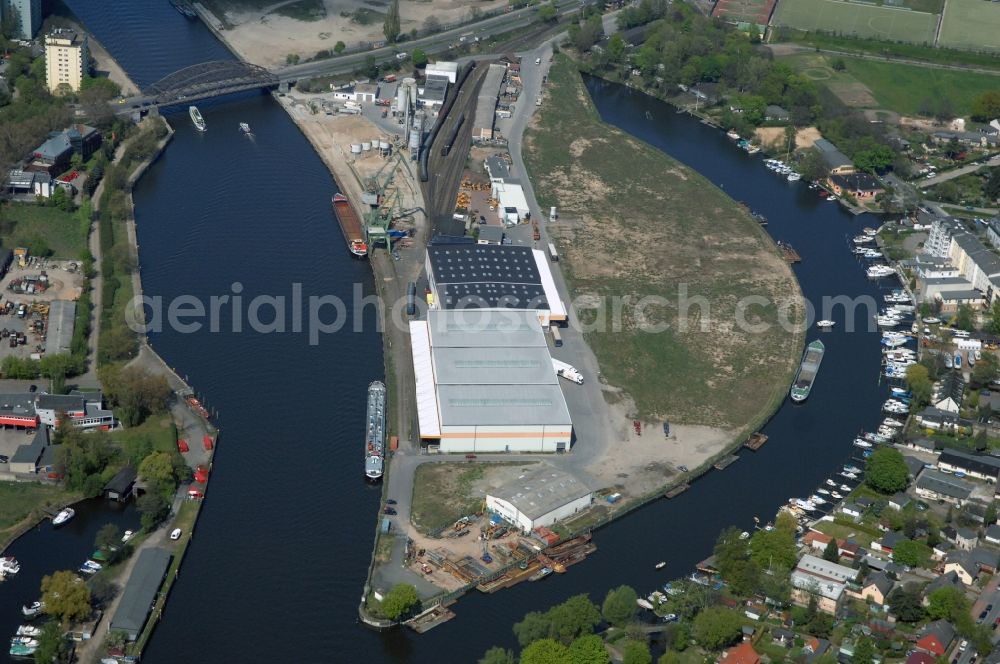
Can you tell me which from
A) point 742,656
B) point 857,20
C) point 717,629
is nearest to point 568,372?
point 717,629

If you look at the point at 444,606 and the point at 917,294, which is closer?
the point at 444,606

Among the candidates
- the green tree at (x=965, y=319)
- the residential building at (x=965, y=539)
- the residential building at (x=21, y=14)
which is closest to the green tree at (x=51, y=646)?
the residential building at (x=965, y=539)

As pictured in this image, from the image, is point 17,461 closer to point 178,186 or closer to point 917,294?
point 178,186

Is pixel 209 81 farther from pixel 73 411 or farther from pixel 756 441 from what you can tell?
pixel 756 441

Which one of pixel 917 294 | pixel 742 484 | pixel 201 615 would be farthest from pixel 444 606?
pixel 917 294

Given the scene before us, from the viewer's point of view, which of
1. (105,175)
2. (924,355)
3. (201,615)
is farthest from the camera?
(105,175)

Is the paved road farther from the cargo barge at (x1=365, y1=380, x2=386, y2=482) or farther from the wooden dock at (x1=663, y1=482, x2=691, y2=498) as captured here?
the cargo barge at (x1=365, y1=380, x2=386, y2=482)
